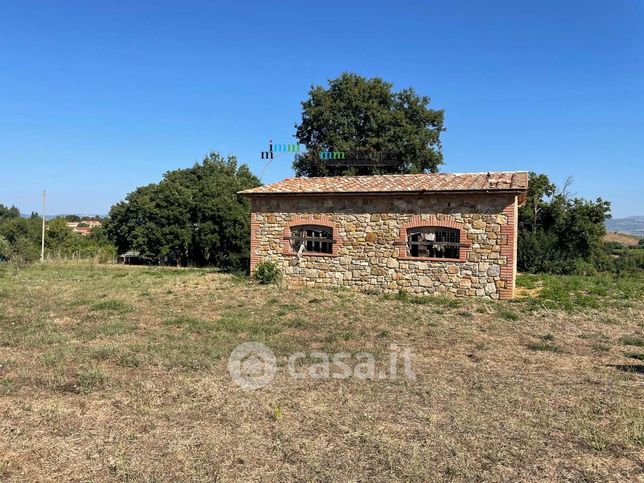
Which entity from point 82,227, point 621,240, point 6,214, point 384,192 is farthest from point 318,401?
point 6,214

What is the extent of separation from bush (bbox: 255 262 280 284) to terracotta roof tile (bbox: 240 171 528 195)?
7.24 feet

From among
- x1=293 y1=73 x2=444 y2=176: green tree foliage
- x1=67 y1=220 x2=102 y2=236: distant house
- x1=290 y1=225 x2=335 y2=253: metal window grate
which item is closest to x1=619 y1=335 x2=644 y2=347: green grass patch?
x1=290 y1=225 x2=335 y2=253: metal window grate

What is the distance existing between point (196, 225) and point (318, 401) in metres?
22.0

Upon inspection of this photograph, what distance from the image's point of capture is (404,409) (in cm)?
449

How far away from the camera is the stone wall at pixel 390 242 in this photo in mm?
11672

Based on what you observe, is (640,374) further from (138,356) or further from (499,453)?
(138,356)

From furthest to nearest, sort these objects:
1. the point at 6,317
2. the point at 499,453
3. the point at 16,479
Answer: the point at 6,317, the point at 499,453, the point at 16,479

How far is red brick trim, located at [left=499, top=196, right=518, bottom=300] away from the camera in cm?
1148

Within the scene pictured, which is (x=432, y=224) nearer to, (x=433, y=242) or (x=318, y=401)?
(x=433, y=242)

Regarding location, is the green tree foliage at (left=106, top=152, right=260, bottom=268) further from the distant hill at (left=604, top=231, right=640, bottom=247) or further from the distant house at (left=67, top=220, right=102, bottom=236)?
the distant hill at (left=604, top=231, right=640, bottom=247)

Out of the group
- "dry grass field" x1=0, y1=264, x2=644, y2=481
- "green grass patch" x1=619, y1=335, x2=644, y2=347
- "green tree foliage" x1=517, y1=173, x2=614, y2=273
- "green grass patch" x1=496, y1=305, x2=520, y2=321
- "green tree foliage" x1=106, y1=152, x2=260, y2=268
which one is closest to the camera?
"dry grass field" x1=0, y1=264, x2=644, y2=481

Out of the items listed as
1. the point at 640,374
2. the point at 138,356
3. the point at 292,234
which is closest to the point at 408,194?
the point at 292,234

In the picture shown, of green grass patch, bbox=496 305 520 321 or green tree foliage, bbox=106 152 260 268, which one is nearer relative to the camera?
green grass patch, bbox=496 305 520 321

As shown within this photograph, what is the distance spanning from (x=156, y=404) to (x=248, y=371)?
1.33 m
